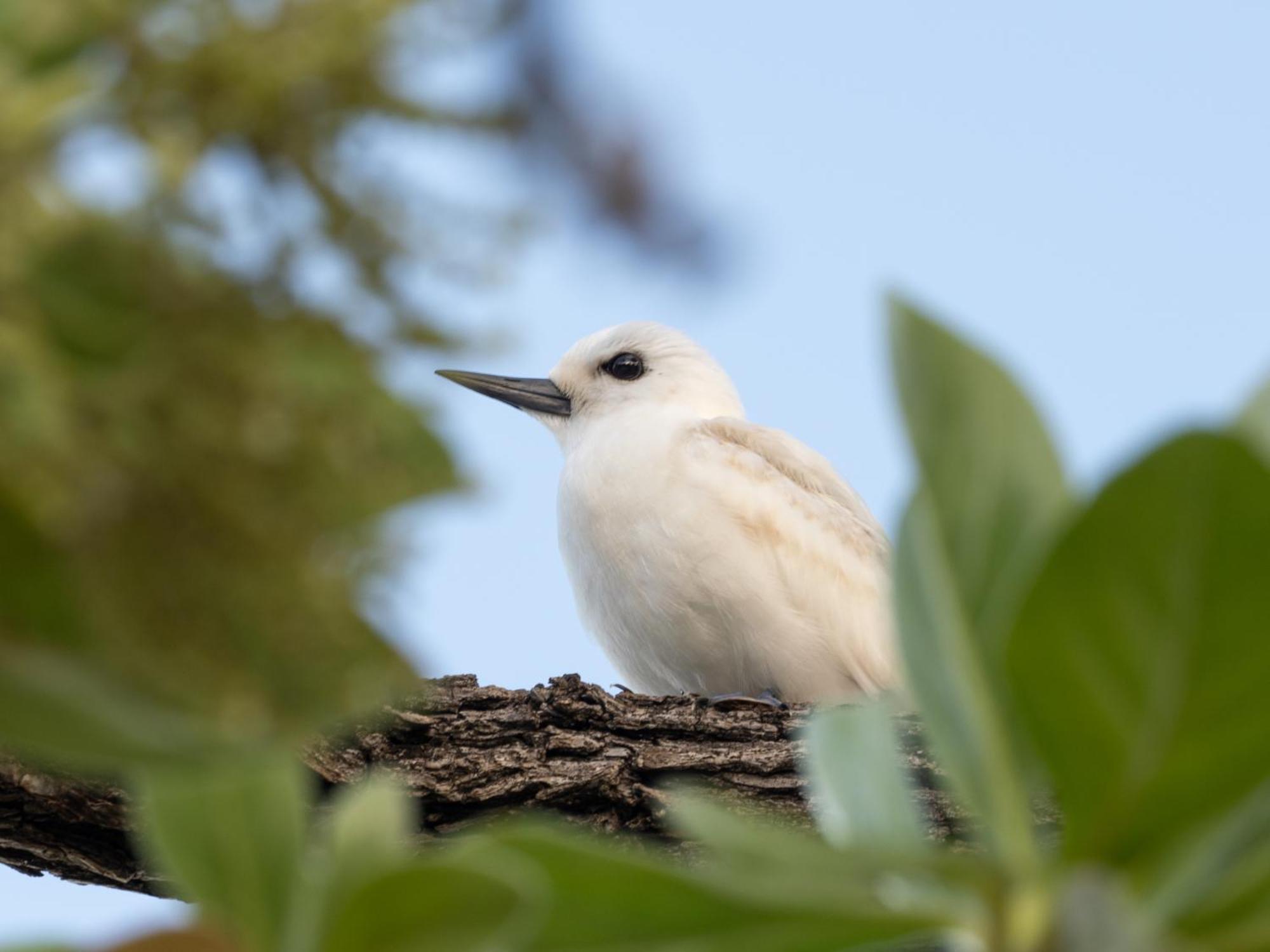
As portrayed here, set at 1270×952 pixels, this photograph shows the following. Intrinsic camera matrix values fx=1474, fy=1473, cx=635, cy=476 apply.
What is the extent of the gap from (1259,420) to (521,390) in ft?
16.3

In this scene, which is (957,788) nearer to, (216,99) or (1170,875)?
(1170,875)

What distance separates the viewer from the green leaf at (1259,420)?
507 millimetres

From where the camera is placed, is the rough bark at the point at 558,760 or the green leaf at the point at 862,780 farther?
the rough bark at the point at 558,760

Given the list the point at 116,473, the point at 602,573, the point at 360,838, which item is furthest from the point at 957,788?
the point at 602,573

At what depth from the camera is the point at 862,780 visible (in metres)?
0.65

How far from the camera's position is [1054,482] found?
0.53 metres

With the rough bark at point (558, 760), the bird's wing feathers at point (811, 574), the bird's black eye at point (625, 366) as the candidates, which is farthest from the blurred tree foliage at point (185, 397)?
the bird's black eye at point (625, 366)

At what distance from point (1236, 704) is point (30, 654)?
383mm

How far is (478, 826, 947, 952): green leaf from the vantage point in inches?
19.4

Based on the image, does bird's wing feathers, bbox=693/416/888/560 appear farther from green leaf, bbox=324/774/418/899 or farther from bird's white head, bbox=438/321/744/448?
green leaf, bbox=324/774/418/899

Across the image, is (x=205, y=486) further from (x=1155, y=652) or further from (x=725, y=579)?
(x=725, y=579)

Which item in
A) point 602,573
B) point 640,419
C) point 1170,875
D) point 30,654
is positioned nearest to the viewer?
point 30,654

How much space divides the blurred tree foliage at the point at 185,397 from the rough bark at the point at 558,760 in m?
2.36

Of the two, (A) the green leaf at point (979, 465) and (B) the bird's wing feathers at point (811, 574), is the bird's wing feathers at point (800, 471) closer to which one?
(B) the bird's wing feathers at point (811, 574)
